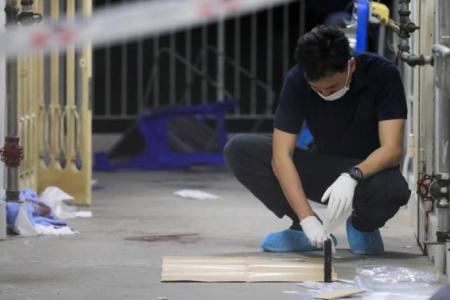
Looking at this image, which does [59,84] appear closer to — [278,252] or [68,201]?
[68,201]

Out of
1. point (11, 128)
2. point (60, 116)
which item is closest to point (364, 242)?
point (11, 128)

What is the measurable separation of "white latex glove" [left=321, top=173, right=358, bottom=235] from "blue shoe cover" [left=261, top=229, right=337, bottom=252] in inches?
12.0

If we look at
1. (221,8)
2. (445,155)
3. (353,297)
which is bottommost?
(353,297)

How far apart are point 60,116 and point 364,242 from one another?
227 cm

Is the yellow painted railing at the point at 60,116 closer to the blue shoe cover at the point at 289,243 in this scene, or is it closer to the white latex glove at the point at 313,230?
the blue shoe cover at the point at 289,243

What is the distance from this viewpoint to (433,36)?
4137mm

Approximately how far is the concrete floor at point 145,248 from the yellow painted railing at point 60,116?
0.23 metres

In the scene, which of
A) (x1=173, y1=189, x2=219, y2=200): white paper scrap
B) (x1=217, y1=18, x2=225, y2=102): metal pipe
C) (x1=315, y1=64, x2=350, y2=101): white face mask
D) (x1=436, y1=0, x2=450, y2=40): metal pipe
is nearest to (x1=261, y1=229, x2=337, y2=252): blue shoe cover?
(x1=315, y1=64, x2=350, y2=101): white face mask

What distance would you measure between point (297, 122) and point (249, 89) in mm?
4972

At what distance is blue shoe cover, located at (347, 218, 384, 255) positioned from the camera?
165 inches

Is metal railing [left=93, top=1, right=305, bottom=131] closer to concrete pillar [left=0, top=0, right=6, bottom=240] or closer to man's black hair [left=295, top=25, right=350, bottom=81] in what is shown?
concrete pillar [left=0, top=0, right=6, bottom=240]

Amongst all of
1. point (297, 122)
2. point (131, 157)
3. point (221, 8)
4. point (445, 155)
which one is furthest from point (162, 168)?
point (221, 8)

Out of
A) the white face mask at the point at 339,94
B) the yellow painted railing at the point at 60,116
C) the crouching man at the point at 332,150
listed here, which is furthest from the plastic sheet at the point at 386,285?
the yellow painted railing at the point at 60,116

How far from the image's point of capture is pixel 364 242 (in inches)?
165
